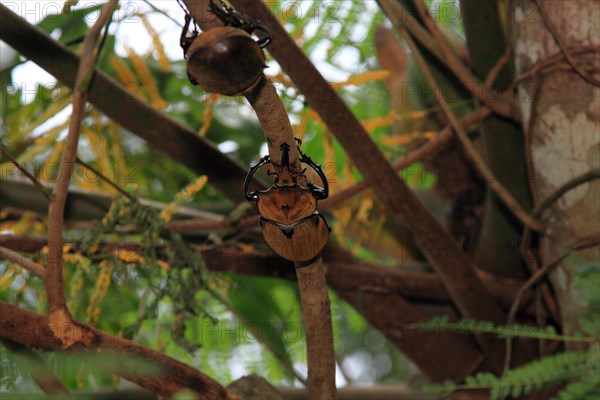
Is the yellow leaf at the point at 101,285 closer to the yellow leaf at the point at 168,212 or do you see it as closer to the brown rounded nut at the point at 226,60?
the yellow leaf at the point at 168,212

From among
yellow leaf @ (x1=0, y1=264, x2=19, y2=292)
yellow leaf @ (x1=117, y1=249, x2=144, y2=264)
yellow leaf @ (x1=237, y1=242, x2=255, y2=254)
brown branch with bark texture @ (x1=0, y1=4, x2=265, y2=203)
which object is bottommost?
yellow leaf @ (x1=0, y1=264, x2=19, y2=292)

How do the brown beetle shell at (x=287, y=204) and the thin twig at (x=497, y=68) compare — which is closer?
the brown beetle shell at (x=287, y=204)

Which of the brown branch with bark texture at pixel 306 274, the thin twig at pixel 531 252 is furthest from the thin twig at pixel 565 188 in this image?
the brown branch with bark texture at pixel 306 274

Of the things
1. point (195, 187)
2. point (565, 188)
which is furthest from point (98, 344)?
point (565, 188)

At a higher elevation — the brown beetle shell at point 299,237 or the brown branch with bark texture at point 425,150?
the brown branch with bark texture at point 425,150

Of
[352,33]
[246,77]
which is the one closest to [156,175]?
[352,33]

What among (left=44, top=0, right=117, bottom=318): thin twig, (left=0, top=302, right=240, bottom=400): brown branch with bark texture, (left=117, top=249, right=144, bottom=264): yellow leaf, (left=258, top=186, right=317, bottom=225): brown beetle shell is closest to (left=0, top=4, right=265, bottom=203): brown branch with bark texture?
(left=44, top=0, right=117, bottom=318): thin twig

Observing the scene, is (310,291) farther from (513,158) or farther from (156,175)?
(156,175)

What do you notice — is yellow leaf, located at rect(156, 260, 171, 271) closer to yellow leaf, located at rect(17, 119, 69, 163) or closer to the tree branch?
yellow leaf, located at rect(17, 119, 69, 163)
